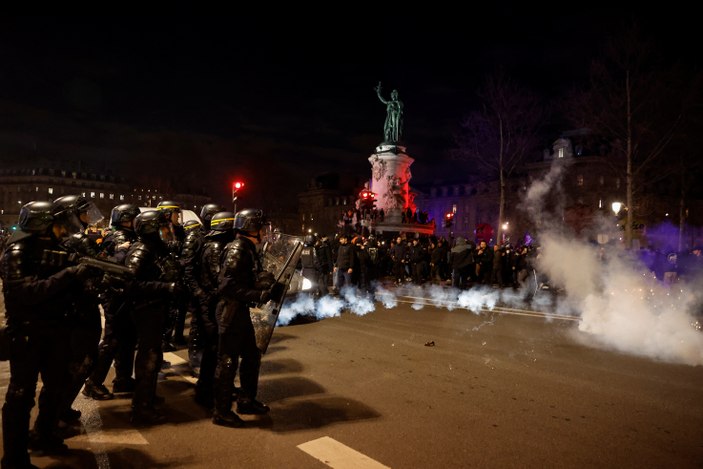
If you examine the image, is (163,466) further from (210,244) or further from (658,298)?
(658,298)

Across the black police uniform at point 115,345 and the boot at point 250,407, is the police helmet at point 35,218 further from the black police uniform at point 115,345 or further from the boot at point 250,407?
the boot at point 250,407

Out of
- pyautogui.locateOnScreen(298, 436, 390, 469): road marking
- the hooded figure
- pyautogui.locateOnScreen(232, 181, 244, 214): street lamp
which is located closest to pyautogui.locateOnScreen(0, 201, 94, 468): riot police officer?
pyautogui.locateOnScreen(298, 436, 390, 469): road marking

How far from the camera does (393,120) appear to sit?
3219 cm

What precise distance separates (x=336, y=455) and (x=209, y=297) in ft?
7.56

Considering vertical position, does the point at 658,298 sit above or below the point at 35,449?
above

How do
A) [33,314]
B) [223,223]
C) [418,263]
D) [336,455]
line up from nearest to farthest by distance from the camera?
[33,314] < [336,455] < [223,223] < [418,263]

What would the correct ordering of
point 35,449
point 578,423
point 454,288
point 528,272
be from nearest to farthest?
point 35,449
point 578,423
point 454,288
point 528,272

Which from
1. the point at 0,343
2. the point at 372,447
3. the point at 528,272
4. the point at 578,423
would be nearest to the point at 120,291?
the point at 0,343

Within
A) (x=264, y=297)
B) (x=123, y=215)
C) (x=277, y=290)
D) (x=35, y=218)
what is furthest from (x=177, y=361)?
(x=35, y=218)

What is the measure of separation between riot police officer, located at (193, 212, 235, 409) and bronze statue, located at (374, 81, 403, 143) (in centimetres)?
2729

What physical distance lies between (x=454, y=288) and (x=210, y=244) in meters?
12.4

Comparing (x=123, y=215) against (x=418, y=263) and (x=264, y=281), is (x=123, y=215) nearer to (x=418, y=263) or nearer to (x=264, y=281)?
(x=264, y=281)

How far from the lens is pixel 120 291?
5.19 meters

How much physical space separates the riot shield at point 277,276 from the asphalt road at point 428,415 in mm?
706
